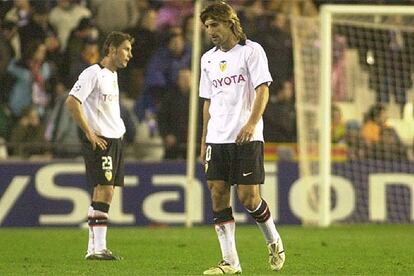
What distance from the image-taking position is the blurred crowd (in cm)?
1903

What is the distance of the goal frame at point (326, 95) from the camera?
1844cm

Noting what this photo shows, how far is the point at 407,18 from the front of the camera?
68.6ft

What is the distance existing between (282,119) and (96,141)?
309 inches

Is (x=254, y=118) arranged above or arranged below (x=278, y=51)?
below

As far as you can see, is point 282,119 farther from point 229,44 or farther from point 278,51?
point 229,44

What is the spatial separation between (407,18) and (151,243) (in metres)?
8.17

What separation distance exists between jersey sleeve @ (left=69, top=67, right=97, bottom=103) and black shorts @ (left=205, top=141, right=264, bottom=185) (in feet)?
8.09

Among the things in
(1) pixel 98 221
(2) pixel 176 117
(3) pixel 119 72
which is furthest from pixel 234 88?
(3) pixel 119 72

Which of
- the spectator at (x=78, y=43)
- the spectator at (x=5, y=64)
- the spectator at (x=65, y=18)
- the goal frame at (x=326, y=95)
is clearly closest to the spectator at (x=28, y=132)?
the spectator at (x=5, y=64)

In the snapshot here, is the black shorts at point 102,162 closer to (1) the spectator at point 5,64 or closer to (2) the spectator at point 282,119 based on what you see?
(1) the spectator at point 5,64

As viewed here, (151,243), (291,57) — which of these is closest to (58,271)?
(151,243)

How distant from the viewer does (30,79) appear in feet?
63.2

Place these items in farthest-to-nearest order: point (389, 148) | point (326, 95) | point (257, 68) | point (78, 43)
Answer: point (389, 148), point (78, 43), point (326, 95), point (257, 68)

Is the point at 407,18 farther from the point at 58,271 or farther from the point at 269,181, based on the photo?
the point at 58,271
